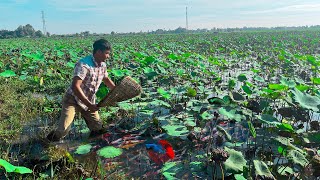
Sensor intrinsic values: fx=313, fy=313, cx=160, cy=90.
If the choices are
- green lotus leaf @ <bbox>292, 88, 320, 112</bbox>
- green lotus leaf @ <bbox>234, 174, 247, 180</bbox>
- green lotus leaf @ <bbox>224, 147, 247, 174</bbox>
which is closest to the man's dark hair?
green lotus leaf @ <bbox>224, 147, 247, 174</bbox>

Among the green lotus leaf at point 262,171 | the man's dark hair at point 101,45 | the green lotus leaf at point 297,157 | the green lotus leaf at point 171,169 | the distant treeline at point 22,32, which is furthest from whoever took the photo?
the distant treeline at point 22,32

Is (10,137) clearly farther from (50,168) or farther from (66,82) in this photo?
(66,82)

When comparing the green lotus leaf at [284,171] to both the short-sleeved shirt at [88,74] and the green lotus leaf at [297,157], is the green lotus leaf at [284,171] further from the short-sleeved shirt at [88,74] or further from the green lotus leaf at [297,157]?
the short-sleeved shirt at [88,74]

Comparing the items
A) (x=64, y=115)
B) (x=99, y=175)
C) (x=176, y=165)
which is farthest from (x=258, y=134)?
(x=64, y=115)

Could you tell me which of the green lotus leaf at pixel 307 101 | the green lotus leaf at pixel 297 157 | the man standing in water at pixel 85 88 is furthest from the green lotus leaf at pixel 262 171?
the man standing in water at pixel 85 88

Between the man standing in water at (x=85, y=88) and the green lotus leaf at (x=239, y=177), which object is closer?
the green lotus leaf at (x=239, y=177)

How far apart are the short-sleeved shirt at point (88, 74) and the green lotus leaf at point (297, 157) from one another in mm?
2348

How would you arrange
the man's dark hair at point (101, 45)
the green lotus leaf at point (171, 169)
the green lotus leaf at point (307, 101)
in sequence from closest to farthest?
the green lotus leaf at point (171, 169)
the green lotus leaf at point (307, 101)
the man's dark hair at point (101, 45)

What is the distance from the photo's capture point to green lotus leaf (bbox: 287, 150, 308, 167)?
269 cm

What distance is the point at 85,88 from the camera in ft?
12.7

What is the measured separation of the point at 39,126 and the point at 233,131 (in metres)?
3.01

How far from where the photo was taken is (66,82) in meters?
7.78

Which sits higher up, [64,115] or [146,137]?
[64,115]

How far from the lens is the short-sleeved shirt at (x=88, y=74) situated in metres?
3.65
